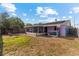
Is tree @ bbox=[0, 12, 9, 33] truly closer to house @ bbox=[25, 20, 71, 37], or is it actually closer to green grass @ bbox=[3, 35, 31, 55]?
green grass @ bbox=[3, 35, 31, 55]

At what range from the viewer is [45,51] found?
7.38 feet

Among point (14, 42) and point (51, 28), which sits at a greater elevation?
point (51, 28)

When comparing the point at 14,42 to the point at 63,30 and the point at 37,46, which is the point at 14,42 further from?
the point at 63,30

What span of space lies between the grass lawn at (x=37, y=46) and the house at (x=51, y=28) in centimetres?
5

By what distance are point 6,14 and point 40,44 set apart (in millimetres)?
411

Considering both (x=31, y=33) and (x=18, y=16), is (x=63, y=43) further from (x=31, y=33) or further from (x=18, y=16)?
(x=18, y=16)

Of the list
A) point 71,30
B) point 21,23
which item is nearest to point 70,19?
point 71,30

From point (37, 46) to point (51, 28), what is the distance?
0.68 feet

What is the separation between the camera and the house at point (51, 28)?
225 centimetres

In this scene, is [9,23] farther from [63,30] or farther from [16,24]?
[63,30]

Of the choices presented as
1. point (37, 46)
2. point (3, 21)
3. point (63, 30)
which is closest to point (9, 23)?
point (3, 21)

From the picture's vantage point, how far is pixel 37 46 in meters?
2.26

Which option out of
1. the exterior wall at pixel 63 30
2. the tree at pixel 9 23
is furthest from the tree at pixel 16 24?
the exterior wall at pixel 63 30

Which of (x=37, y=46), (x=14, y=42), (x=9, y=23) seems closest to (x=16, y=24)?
(x=9, y=23)
